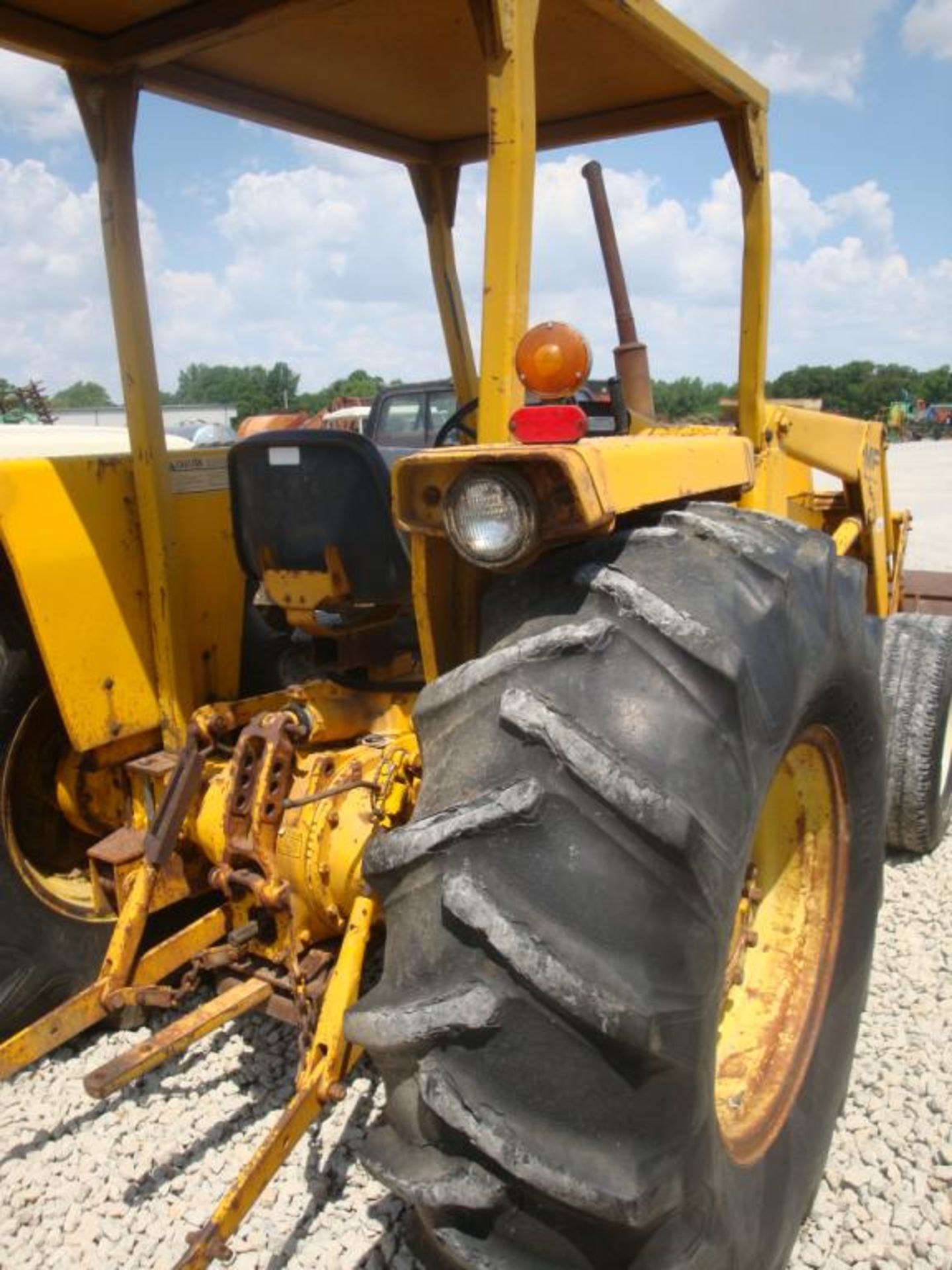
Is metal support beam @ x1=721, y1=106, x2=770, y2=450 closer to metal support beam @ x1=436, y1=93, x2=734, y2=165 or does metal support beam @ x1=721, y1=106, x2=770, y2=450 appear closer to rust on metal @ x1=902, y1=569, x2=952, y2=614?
metal support beam @ x1=436, y1=93, x2=734, y2=165

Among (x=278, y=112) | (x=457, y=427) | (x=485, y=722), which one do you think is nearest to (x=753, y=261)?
(x=457, y=427)

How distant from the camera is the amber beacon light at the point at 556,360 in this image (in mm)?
1559

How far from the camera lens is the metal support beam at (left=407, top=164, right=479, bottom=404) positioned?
317 cm

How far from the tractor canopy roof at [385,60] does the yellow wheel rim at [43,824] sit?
A: 56.2 inches

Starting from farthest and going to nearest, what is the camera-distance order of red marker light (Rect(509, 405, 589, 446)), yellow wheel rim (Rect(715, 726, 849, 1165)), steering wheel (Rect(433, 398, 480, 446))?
steering wheel (Rect(433, 398, 480, 446)) → yellow wheel rim (Rect(715, 726, 849, 1165)) → red marker light (Rect(509, 405, 589, 446))

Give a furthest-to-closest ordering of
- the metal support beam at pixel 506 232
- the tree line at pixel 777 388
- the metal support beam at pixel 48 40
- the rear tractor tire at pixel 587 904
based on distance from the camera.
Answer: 1. the tree line at pixel 777 388
2. the metal support beam at pixel 48 40
3. the metal support beam at pixel 506 232
4. the rear tractor tire at pixel 587 904

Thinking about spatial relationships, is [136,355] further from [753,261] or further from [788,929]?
[788,929]

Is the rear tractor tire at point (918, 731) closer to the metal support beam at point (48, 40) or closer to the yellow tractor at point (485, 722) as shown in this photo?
the yellow tractor at point (485, 722)

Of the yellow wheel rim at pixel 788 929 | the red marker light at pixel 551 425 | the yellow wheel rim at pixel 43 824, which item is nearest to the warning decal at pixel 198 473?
the yellow wheel rim at pixel 43 824

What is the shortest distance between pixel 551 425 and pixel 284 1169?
63.1 inches

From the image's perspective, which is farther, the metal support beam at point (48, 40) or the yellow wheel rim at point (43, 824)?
the yellow wheel rim at point (43, 824)

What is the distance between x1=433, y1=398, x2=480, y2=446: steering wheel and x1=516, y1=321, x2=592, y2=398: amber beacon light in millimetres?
1312

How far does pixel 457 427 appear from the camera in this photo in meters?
3.02

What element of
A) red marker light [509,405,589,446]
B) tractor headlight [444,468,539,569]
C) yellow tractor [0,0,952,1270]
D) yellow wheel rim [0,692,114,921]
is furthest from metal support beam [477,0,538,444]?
yellow wheel rim [0,692,114,921]
